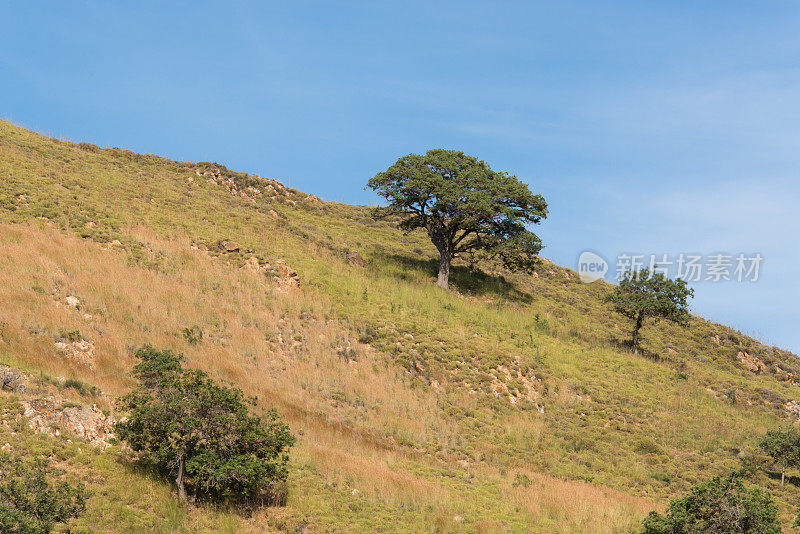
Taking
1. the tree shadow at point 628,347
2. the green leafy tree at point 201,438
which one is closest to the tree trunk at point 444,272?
the tree shadow at point 628,347

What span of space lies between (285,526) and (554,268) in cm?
4977

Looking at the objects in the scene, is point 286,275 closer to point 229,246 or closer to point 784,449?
point 229,246

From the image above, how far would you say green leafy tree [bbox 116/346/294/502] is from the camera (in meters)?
14.2

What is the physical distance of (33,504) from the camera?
429 inches

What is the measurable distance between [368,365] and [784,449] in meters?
18.1

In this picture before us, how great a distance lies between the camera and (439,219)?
143 ft

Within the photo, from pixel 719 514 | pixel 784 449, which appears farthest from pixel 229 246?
pixel 784 449

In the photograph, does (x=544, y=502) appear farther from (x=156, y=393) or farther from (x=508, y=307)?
(x=508, y=307)

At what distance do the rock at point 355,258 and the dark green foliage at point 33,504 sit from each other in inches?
1219

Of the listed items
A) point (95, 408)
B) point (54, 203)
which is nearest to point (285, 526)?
point (95, 408)

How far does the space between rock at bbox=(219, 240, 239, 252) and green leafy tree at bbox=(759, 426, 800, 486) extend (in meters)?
29.8

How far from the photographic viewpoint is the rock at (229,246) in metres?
36.4

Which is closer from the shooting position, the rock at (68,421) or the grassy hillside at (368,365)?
the rock at (68,421)

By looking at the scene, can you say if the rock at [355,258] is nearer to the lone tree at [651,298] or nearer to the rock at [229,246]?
the rock at [229,246]
